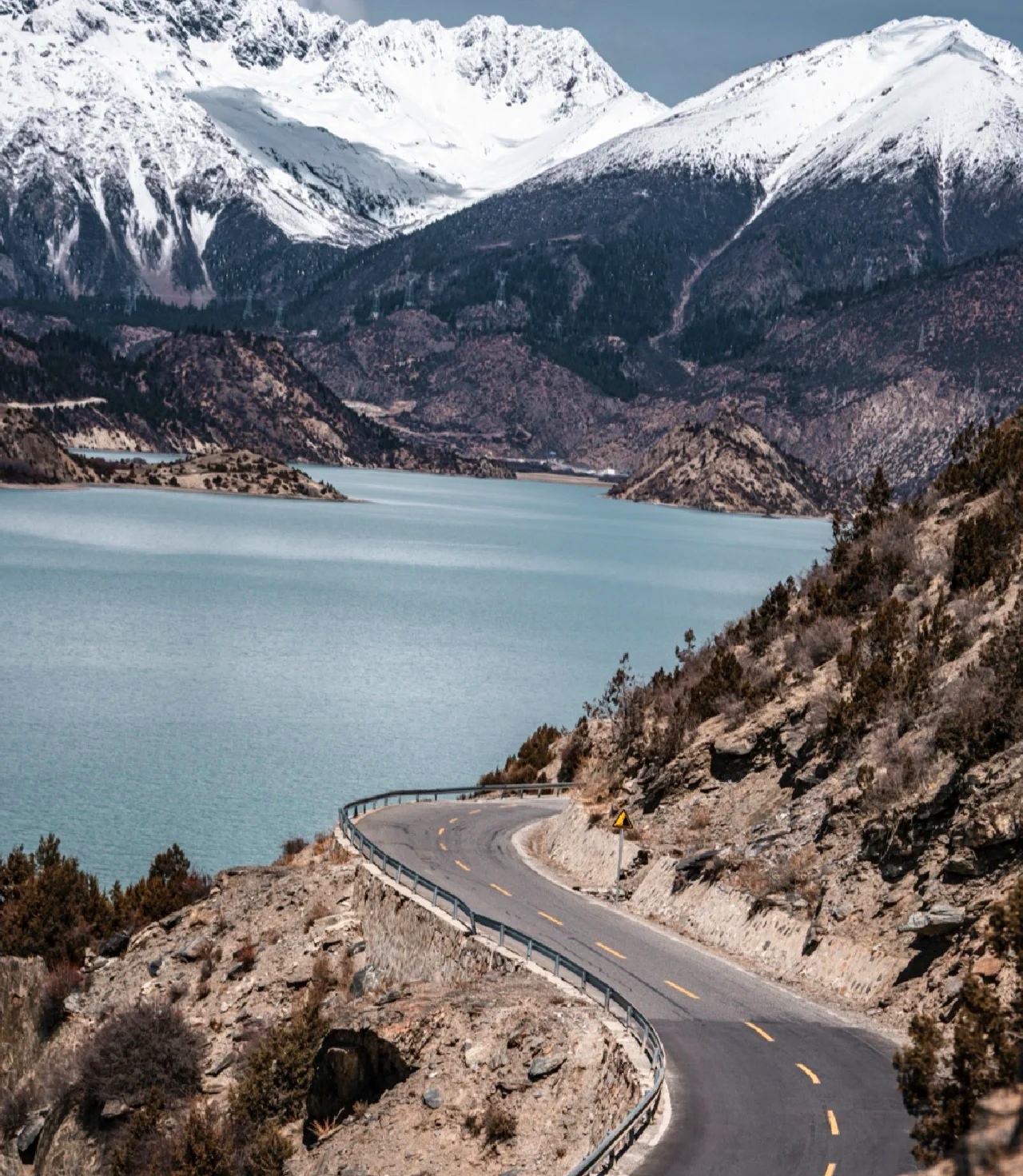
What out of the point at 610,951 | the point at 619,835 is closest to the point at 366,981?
the point at 610,951

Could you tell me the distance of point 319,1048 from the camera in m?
25.1

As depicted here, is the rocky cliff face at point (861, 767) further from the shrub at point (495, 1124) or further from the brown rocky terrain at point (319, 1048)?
the shrub at point (495, 1124)

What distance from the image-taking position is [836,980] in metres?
26.4

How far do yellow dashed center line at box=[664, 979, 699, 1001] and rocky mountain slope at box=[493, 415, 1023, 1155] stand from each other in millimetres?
2042

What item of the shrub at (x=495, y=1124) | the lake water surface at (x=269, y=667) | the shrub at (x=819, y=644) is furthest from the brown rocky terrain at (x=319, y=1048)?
the lake water surface at (x=269, y=667)

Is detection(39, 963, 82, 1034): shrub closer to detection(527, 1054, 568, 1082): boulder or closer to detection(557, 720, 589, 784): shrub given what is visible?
detection(527, 1054, 568, 1082): boulder

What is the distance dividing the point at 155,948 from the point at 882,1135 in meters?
19.5

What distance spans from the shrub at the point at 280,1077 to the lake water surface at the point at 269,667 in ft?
65.3

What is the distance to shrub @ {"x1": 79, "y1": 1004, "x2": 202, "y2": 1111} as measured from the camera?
1069 inches

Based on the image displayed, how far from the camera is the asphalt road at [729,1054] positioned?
1900 cm

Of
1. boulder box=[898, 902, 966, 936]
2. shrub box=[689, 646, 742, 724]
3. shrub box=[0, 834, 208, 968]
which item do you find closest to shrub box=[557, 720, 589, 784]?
shrub box=[689, 646, 742, 724]

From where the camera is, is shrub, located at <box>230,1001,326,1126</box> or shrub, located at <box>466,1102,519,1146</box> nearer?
shrub, located at <box>466,1102,519,1146</box>

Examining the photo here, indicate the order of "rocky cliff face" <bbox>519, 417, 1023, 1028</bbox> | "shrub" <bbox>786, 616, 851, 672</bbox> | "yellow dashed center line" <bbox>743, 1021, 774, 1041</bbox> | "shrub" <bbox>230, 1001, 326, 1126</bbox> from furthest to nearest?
1. "shrub" <bbox>786, 616, 851, 672</bbox>
2. "rocky cliff face" <bbox>519, 417, 1023, 1028</bbox>
3. "shrub" <bbox>230, 1001, 326, 1126</bbox>
4. "yellow dashed center line" <bbox>743, 1021, 774, 1041</bbox>

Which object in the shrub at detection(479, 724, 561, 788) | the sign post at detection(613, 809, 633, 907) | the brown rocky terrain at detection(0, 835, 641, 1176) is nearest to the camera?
the brown rocky terrain at detection(0, 835, 641, 1176)
